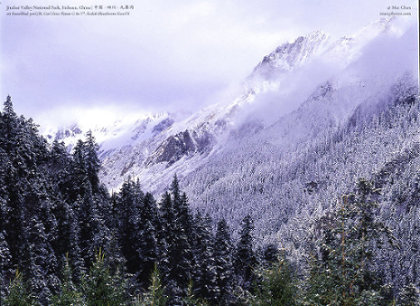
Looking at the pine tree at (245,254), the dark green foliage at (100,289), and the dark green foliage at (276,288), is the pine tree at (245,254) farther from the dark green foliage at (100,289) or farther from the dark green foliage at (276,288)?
the dark green foliage at (100,289)

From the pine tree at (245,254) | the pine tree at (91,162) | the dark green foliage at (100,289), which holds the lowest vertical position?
the pine tree at (245,254)

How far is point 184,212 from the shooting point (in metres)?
45.9

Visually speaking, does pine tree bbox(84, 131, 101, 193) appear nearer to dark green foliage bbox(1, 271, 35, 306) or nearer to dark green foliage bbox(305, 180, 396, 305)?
dark green foliage bbox(1, 271, 35, 306)

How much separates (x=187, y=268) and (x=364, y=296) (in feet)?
104

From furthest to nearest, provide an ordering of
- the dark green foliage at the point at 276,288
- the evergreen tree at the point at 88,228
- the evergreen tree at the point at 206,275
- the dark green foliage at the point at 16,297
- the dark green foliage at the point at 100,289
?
1. the evergreen tree at the point at 206,275
2. the evergreen tree at the point at 88,228
3. the dark green foliage at the point at 16,297
4. the dark green foliage at the point at 100,289
5. the dark green foliage at the point at 276,288

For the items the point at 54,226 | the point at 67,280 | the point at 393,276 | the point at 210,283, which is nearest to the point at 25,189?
the point at 54,226

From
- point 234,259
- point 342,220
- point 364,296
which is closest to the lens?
point 364,296

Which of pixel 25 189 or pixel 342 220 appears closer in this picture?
pixel 342 220

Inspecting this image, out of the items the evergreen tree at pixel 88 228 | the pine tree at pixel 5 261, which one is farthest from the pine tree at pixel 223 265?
the pine tree at pixel 5 261

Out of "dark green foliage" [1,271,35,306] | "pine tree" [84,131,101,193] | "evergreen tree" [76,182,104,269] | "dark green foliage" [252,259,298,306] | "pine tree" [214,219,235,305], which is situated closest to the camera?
"dark green foliage" [252,259,298,306]

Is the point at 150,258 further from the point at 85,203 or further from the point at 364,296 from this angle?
the point at 364,296

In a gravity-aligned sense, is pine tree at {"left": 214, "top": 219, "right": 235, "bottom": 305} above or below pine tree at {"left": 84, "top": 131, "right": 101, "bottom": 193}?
below

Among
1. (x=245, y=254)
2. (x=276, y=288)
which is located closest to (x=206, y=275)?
(x=245, y=254)

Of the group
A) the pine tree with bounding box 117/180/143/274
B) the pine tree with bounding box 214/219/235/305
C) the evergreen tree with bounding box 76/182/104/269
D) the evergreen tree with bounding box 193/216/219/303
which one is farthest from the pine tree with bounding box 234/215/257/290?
the evergreen tree with bounding box 76/182/104/269
